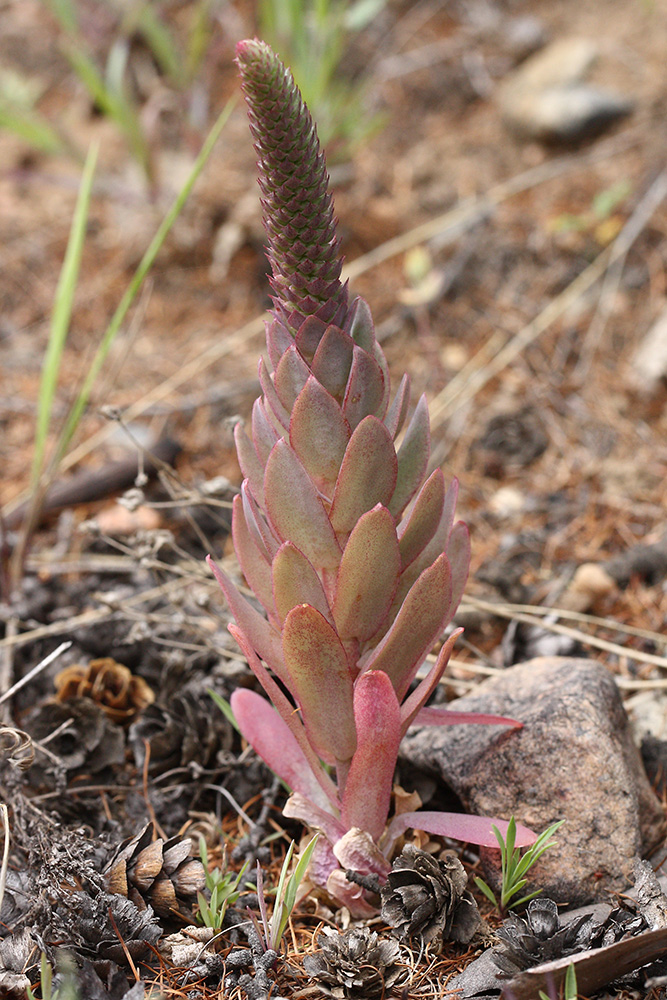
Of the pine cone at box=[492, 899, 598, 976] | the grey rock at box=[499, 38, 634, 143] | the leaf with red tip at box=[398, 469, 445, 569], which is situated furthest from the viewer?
the grey rock at box=[499, 38, 634, 143]

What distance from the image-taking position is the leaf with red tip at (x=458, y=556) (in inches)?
55.4

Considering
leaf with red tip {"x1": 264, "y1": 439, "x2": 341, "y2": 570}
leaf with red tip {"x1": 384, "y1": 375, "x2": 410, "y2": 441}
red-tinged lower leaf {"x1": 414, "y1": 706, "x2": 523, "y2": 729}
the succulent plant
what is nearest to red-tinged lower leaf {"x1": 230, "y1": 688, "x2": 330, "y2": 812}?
the succulent plant

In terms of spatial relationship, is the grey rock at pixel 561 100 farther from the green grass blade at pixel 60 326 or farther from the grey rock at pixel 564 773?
the grey rock at pixel 564 773

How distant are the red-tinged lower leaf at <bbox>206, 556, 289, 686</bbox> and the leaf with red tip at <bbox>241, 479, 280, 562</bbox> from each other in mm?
85

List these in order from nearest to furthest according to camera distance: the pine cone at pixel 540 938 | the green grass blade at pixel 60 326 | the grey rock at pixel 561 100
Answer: the pine cone at pixel 540 938 < the green grass blade at pixel 60 326 < the grey rock at pixel 561 100

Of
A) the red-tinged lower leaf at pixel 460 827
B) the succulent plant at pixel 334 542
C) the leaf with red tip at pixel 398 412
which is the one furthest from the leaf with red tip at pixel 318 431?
the red-tinged lower leaf at pixel 460 827

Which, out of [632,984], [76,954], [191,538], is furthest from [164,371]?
[632,984]

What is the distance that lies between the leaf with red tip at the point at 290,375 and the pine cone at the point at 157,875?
0.83 metres

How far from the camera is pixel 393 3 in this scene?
4168mm

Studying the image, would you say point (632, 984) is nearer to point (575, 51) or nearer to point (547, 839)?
point (547, 839)

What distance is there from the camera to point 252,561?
1384 mm

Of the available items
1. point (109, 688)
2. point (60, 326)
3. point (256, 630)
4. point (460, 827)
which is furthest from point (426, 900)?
point (60, 326)

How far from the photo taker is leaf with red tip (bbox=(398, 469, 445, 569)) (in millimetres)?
1302

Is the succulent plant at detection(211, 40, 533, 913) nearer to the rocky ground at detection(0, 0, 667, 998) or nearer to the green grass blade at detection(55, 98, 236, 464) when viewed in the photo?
the rocky ground at detection(0, 0, 667, 998)
